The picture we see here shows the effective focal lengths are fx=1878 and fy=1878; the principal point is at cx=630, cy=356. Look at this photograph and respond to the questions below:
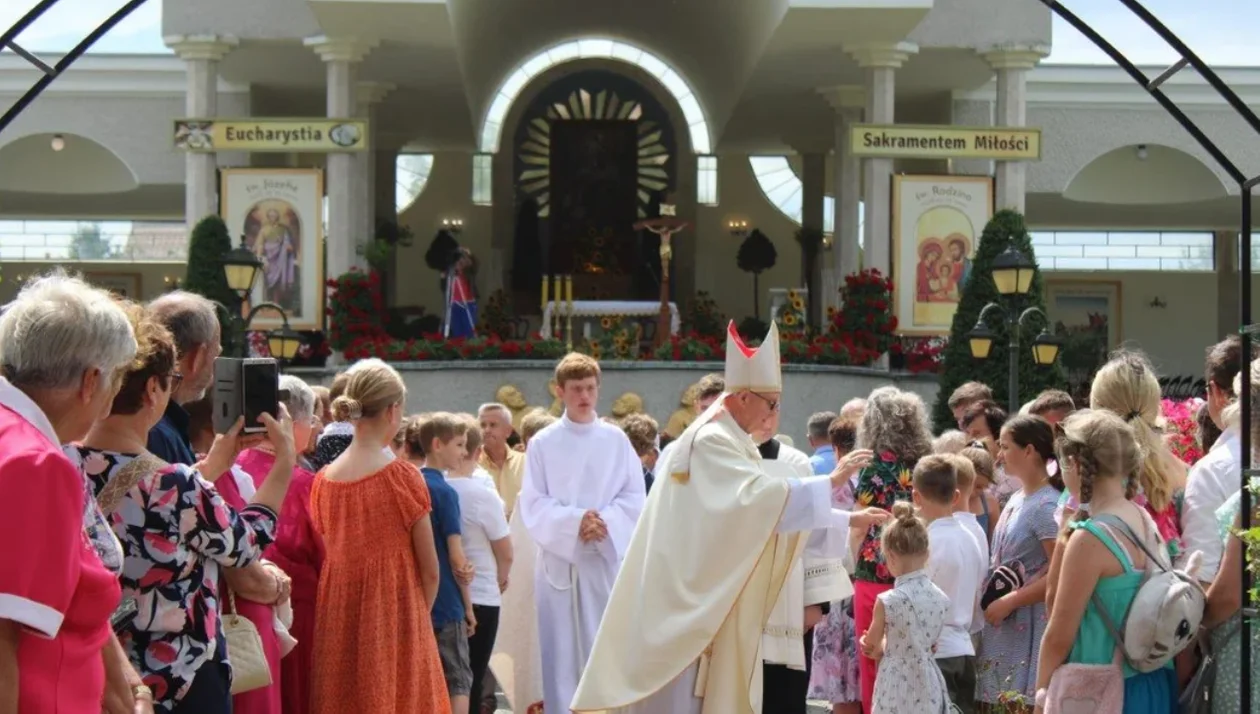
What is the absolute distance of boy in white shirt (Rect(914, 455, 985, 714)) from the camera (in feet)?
26.3

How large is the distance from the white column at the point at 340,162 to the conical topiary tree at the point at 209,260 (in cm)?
141

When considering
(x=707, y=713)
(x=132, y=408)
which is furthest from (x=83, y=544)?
(x=707, y=713)

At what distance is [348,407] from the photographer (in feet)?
24.3

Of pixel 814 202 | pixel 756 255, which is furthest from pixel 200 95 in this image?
pixel 814 202

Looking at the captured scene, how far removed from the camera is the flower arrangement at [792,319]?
24553 millimetres

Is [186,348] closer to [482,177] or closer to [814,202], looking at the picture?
[814,202]

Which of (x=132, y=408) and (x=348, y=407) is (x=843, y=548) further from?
(x=132, y=408)

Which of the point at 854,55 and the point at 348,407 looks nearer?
the point at 348,407

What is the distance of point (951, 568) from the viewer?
815 centimetres

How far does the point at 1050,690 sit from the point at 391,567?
2.77m

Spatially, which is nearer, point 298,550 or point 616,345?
point 298,550

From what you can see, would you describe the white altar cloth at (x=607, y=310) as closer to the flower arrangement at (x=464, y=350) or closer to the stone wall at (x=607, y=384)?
the flower arrangement at (x=464, y=350)

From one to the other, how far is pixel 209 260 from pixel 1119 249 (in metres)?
21.4

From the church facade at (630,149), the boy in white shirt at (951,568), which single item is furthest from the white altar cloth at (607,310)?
the boy in white shirt at (951,568)
